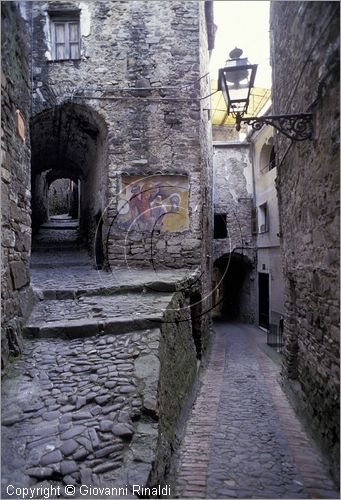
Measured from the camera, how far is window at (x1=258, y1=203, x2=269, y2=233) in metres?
12.2

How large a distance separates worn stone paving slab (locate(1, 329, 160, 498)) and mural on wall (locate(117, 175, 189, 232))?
137 inches

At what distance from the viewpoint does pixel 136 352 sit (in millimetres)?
3844

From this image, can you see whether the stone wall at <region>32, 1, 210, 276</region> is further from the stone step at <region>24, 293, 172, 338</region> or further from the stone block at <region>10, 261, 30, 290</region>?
the stone block at <region>10, 261, 30, 290</region>

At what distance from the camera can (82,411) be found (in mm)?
3152

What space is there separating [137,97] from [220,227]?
324 inches

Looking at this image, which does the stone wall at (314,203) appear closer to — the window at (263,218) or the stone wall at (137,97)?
the stone wall at (137,97)

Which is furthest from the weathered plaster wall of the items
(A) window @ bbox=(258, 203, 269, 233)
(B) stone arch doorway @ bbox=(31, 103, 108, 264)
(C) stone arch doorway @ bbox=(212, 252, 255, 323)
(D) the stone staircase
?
(D) the stone staircase

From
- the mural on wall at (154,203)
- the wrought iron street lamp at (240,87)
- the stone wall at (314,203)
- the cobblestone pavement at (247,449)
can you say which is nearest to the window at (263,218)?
the mural on wall at (154,203)

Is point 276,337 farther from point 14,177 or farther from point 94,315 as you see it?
point 14,177

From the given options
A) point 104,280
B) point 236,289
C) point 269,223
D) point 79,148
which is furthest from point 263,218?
point 104,280

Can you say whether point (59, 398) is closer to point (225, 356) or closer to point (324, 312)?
point (324, 312)

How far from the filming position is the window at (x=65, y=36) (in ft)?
24.5

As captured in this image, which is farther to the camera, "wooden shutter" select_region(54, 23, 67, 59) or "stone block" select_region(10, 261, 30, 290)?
"wooden shutter" select_region(54, 23, 67, 59)

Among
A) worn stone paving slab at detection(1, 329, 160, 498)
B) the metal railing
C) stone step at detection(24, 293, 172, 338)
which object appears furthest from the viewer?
the metal railing
